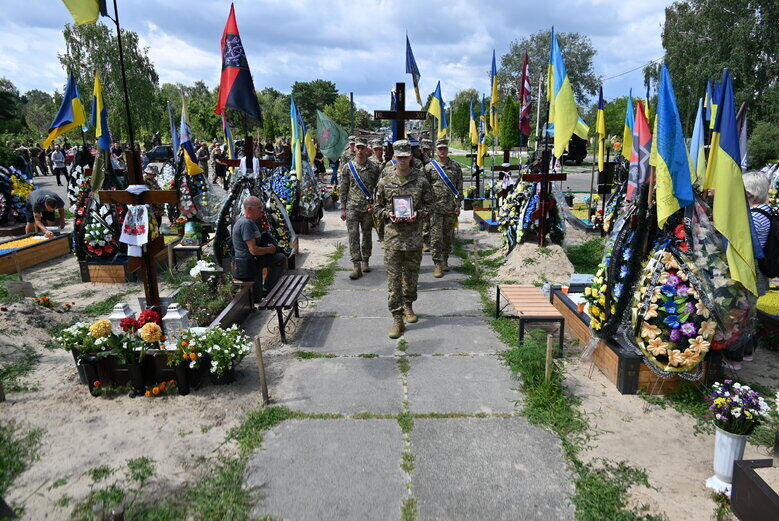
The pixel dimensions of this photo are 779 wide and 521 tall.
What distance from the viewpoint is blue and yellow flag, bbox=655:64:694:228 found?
3.77 metres

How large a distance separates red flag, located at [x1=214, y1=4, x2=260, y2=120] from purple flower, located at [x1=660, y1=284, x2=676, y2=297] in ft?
15.6

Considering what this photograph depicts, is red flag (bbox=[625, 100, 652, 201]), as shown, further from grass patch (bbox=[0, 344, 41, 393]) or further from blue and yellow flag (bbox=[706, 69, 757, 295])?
grass patch (bbox=[0, 344, 41, 393])

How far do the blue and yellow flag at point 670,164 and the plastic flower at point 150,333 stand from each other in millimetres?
4342

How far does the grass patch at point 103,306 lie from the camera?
6573 millimetres

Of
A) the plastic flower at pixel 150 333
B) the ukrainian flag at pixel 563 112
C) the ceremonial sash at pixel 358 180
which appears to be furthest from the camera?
the ceremonial sash at pixel 358 180

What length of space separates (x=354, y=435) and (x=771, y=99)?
30279 mm

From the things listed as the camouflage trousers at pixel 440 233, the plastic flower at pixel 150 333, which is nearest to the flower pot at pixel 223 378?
the plastic flower at pixel 150 333

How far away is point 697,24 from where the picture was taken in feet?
91.5

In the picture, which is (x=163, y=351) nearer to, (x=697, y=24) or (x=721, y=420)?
(x=721, y=420)

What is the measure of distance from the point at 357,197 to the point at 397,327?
293 centimetres

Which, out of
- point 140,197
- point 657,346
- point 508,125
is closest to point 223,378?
point 140,197

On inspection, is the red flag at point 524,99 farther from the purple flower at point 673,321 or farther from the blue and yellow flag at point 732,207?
the purple flower at point 673,321

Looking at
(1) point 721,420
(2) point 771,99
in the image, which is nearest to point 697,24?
(2) point 771,99

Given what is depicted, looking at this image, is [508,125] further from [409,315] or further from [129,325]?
[129,325]
